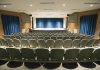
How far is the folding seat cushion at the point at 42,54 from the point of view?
3.40m

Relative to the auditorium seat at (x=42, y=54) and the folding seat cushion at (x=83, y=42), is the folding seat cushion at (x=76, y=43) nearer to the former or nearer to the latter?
the folding seat cushion at (x=83, y=42)

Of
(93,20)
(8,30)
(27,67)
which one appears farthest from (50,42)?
(8,30)

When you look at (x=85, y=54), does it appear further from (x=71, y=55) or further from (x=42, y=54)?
(x=42, y=54)

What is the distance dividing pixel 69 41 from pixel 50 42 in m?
1.01

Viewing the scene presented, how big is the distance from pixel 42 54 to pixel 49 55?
26 centimetres

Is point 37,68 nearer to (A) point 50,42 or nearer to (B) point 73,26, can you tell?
(A) point 50,42

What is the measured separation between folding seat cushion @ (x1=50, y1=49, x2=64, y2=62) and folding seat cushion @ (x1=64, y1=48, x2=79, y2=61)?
0.56ft

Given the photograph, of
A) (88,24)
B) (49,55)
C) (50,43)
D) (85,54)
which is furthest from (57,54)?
(88,24)

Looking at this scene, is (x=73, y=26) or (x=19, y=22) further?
(x=73, y=26)

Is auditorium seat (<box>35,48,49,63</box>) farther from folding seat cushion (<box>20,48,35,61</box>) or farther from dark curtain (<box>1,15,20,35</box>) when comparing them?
dark curtain (<box>1,15,20,35</box>)

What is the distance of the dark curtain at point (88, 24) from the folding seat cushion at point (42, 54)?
9069 mm

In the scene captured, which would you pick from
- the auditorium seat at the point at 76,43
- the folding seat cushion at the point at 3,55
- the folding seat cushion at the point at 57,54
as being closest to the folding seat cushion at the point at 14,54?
the folding seat cushion at the point at 3,55

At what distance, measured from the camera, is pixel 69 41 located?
5383 mm

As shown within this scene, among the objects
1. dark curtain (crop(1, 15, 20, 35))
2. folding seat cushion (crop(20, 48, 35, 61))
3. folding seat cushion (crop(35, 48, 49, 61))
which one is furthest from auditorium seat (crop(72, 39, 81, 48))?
dark curtain (crop(1, 15, 20, 35))
